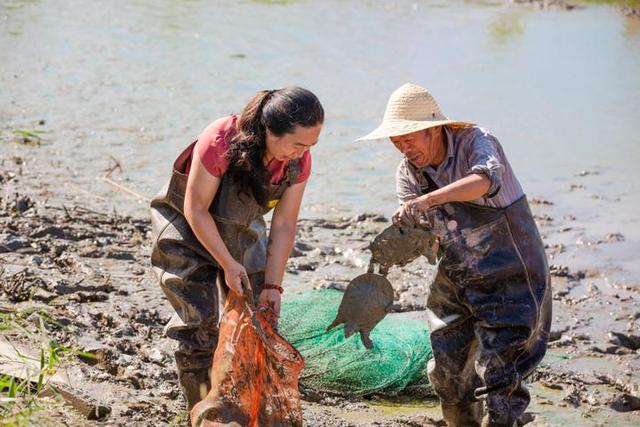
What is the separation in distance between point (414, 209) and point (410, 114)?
43 cm

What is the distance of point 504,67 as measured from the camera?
13.6 metres

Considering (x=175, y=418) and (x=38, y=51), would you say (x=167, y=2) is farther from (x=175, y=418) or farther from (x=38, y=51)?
(x=175, y=418)

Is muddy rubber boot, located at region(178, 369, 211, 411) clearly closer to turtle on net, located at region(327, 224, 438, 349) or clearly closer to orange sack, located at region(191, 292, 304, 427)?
orange sack, located at region(191, 292, 304, 427)

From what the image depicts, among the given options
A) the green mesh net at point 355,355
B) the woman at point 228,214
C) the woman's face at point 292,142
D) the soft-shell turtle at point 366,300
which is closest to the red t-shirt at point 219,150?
the woman at point 228,214

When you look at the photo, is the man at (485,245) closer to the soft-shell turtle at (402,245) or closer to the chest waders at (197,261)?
the soft-shell turtle at (402,245)

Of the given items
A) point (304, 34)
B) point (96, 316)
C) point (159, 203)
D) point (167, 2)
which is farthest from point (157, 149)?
point (167, 2)

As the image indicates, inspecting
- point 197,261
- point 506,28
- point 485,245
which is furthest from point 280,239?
point 506,28

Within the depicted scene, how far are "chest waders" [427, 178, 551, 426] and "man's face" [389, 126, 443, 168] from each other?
0.21 meters

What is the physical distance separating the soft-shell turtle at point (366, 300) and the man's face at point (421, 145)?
1.69ft

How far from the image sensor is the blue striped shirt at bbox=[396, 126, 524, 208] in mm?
4332

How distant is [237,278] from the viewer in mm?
4258

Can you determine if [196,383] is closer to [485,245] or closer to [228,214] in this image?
[228,214]

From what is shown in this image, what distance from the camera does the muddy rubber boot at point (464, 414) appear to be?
4.80m

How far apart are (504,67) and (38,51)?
5.65m
